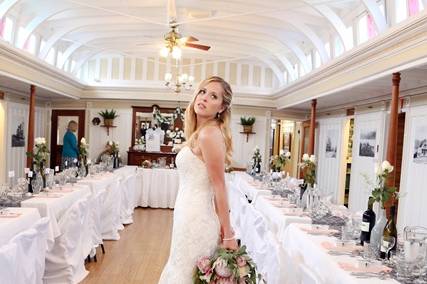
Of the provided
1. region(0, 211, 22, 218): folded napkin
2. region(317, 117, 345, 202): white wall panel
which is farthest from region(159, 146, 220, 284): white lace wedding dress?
region(317, 117, 345, 202): white wall panel

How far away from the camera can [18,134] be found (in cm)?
904

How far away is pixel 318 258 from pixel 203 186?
1.16m

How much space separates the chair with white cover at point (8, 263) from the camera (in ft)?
6.77

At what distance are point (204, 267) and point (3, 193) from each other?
3.10 m

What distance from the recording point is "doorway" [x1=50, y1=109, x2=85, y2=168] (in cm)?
1044

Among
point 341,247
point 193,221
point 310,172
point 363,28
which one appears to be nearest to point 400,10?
point 363,28

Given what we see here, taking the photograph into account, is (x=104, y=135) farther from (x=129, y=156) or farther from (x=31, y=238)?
(x=31, y=238)

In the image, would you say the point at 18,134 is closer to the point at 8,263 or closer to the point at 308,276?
the point at 8,263

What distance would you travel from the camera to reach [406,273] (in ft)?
7.19

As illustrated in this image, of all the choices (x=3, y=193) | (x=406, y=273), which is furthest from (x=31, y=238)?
(x=406, y=273)

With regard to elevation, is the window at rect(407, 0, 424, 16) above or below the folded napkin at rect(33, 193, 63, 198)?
above

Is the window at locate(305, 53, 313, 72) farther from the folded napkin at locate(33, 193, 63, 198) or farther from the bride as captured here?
the bride

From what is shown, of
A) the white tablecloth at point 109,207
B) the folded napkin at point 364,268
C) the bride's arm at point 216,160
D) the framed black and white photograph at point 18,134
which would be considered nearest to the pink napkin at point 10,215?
the white tablecloth at point 109,207

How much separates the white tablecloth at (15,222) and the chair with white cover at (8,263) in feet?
2.12
